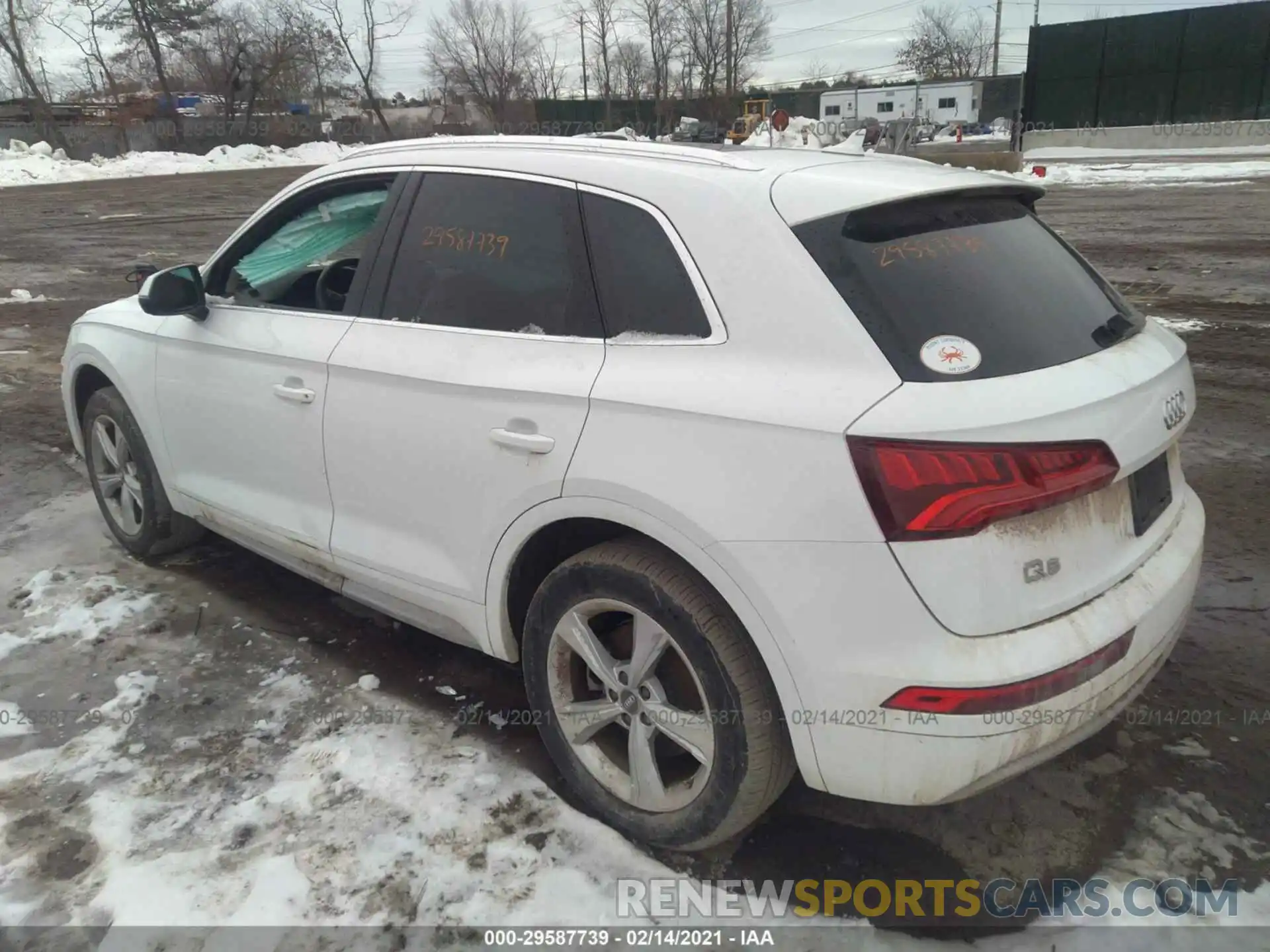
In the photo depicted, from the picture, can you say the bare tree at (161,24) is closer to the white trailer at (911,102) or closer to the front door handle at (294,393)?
the white trailer at (911,102)

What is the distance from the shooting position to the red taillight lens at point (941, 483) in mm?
1986

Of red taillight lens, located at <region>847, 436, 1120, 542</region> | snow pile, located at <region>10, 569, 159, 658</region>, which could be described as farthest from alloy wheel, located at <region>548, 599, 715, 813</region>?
snow pile, located at <region>10, 569, 159, 658</region>

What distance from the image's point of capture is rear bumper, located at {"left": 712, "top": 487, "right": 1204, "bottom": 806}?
2.02 metres

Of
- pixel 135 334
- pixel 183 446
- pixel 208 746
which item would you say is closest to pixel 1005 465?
pixel 208 746

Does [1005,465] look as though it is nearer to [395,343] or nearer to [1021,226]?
[1021,226]

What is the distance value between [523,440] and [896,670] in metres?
1.13

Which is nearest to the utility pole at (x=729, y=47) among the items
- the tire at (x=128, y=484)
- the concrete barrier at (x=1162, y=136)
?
the concrete barrier at (x=1162, y=136)

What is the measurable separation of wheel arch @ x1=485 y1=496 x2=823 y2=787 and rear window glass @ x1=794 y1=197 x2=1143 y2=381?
0.64 m

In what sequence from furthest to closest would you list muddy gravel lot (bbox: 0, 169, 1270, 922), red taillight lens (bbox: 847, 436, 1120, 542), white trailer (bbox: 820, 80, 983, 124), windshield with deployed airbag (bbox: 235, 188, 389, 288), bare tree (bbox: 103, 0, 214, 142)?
white trailer (bbox: 820, 80, 983, 124) < bare tree (bbox: 103, 0, 214, 142) < windshield with deployed airbag (bbox: 235, 188, 389, 288) < muddy gravel lot (bbox: 0, 169, 1270, 922) < red taillight lens (bbox: 847, 436, 1120, 542)

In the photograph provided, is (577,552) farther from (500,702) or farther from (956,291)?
(956,291)

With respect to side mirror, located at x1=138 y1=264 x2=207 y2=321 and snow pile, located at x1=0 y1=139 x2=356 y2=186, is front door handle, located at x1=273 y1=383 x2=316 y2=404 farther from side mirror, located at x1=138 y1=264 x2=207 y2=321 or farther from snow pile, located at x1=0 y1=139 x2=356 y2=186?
snow pile, located at x1=0 y1=139 x2=356 y2=186

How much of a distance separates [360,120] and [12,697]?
6072 cm

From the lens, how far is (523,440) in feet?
8.37

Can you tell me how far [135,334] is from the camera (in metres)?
4.10
